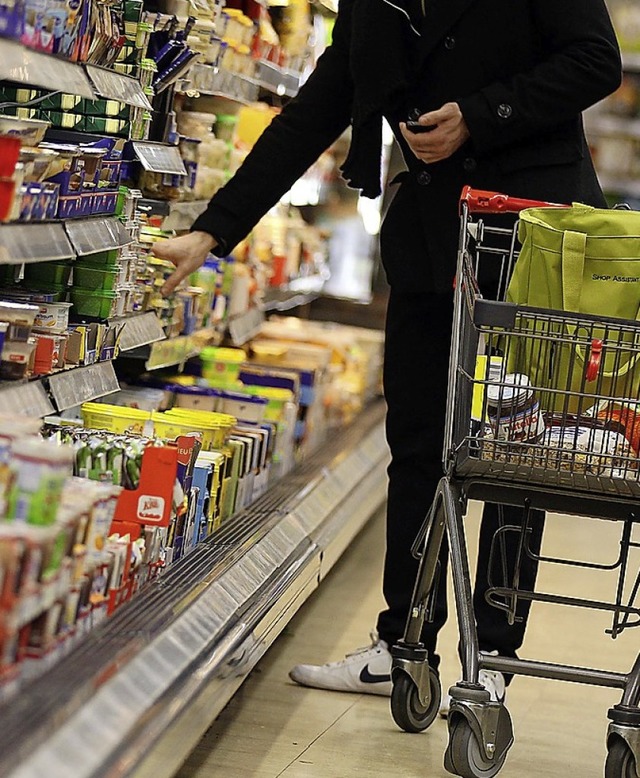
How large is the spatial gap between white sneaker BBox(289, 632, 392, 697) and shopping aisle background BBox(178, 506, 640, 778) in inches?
0.9

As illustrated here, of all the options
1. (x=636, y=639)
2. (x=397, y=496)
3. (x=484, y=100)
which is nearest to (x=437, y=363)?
(x=397, y=496)

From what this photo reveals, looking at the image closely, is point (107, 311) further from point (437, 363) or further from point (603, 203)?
point (603, 203)

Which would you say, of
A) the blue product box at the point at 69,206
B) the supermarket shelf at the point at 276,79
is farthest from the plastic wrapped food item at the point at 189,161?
the blue product box at the point at 69,206

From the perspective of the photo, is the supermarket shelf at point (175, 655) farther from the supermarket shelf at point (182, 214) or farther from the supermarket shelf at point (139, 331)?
the supermarket shelf at point (182, 214)

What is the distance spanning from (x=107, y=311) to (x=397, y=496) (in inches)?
29.9

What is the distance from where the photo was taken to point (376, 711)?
2969 mm

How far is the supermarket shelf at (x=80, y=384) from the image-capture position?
2.46m

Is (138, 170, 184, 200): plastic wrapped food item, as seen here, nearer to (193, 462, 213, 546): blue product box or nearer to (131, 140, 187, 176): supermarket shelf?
(131, 140, 187, 176): supermarket shelf

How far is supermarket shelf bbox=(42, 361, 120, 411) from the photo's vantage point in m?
2.46

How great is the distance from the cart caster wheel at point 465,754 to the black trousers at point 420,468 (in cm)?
49

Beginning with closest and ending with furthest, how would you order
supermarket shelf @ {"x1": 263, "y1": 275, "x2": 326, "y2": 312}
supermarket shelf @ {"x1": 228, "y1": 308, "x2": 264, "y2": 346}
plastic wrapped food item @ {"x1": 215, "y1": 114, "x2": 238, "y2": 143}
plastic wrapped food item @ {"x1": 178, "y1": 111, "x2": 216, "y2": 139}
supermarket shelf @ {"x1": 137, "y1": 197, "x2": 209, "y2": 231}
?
supermarket shelf @ {"x1": 137, "y1": 197, "x2": 209, "y2": 231} < plastic wrapped food item @ {"x1": 178, "y1": 111, "x2": 216, "y2": 139} < plastic wrapped food item @ {"x1": 215, "y1": 114, "x2": 238, "y2": 143} < supermarket shelf @ {"x1": 228, "y1": 308, "x2": 264, "y2": 346} < supermarket shelf @ {"x1": 263, "y1": 275, "x2": 326, "y2": 312}

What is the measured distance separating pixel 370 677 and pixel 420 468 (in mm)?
472

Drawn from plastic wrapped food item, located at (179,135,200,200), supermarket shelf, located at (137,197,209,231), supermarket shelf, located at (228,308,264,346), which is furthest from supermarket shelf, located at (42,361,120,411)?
supermarket shelf, located at (228,308,264,346)

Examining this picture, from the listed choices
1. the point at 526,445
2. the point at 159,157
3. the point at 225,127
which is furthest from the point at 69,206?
the point at 225,127
